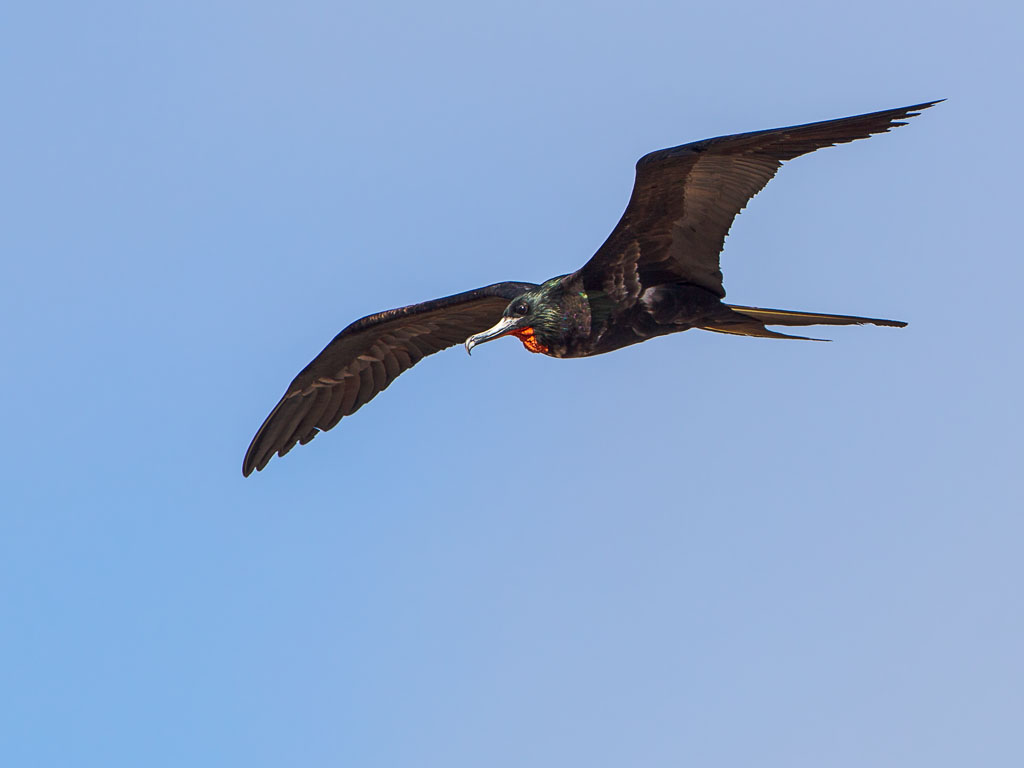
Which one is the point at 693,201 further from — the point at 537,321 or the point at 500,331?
the point at 500,331

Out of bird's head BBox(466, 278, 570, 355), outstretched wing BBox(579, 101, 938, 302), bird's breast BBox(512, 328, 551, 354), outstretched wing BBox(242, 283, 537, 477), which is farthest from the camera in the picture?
outstretched wing BBox(242, 283, 537, 477)

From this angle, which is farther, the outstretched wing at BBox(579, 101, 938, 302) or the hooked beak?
the hooked beak

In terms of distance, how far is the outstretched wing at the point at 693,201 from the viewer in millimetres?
7473

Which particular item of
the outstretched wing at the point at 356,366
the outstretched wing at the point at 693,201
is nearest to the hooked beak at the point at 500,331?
the outstretched wing at the point at 693,201

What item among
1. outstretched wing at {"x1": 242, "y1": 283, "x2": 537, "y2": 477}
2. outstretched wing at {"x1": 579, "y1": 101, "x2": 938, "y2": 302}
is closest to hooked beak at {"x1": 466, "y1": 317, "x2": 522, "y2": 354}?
outstretched wing at {"x1": 579, "y1": 101, "x2": 938, "y2": 302}

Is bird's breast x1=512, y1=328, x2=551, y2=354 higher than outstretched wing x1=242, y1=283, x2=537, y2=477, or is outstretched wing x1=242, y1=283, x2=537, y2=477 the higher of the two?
outstretched wing x1=242, y1=283, x2=537, y2=477

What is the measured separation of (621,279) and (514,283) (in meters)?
1.26

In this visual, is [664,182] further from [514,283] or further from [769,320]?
[514,283]

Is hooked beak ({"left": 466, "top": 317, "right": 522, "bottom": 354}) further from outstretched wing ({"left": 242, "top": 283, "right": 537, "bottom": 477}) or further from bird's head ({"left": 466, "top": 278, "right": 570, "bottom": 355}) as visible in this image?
outstretched wing ({"left": 242, "top": 283, "right": 537, "bottom": 477})

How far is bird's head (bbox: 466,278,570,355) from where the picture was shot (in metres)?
8.39

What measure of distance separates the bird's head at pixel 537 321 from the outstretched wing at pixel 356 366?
1.21 meters

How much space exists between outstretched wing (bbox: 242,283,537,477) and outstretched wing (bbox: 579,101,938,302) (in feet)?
5.58

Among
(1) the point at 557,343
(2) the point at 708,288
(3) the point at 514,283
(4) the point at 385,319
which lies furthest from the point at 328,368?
(2) the point at 708,288

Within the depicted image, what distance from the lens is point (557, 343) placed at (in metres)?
8.44
